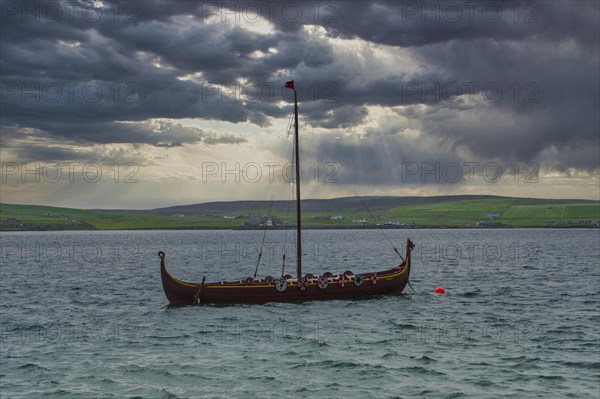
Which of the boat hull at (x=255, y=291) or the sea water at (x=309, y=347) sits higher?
the boat hull at (x=255, y=291)

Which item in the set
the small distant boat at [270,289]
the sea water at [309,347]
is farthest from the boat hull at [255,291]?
the sea water at [309,347]

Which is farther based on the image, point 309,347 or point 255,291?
point 255,291

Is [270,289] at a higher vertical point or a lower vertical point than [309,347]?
higher

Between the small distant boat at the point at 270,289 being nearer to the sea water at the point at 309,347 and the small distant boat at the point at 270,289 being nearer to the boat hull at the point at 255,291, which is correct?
the boat hull at the point at 255,291

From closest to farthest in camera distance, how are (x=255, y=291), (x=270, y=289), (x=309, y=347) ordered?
(x=309, y=347), (x=255, y=291), (x=270, y=289)

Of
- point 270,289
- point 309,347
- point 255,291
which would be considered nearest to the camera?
point 309,347

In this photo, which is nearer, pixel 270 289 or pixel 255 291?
pixel 255 291

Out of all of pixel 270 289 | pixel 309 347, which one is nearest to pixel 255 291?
pixel 270 289

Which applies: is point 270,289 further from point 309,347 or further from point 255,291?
point 309,347

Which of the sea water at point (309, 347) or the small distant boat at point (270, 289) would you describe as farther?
the small distant boat at point (270, 289)

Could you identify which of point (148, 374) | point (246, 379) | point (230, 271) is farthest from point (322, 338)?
point (230, 271)

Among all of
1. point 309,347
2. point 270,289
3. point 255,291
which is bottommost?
point 309,347

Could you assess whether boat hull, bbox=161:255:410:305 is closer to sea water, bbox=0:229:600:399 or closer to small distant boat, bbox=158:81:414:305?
small distant boat, bbox=158:81:414:305

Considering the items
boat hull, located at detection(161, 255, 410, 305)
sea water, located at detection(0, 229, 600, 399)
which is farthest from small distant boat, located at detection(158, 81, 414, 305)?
sea water, located at detection(0, 229, 600, 399)
